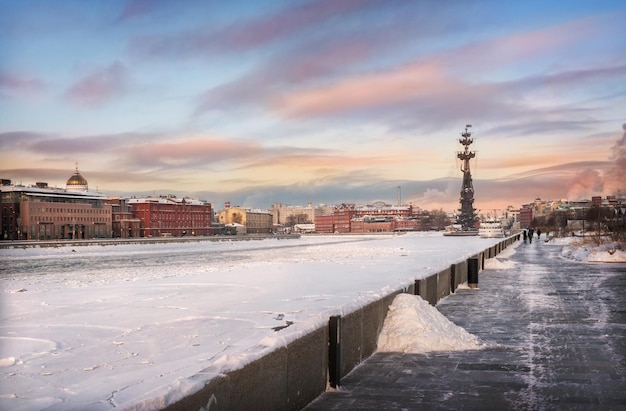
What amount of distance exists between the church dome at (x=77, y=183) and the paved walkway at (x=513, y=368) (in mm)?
174760

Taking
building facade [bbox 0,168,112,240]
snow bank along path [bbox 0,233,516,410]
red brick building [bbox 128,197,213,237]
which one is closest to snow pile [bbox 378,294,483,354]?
snow bank along path [bbox 0,233,516,410]

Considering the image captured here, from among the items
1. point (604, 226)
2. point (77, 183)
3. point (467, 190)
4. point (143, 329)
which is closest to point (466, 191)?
point (467, 190)

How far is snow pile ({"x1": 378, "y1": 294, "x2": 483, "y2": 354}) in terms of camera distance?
1034 cm

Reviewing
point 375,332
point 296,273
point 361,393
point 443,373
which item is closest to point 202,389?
point 361,393

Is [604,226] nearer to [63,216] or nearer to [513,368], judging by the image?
[513,368]

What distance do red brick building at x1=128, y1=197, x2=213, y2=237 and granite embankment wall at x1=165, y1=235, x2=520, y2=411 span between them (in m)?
170

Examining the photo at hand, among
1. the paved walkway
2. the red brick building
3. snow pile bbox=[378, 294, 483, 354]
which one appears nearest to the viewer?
the paved walkway

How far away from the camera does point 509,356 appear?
390 inches

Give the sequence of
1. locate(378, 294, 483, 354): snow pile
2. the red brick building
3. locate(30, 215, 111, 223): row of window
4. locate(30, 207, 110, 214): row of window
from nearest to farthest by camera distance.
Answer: locate(378, 294, 483, 354): snow pile < locate(30, 207, 110, 214): row of window < locate(30, 215, 111, 223): row of window < the red brick building

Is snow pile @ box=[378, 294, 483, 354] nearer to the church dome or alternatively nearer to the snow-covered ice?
the snow-covered ice

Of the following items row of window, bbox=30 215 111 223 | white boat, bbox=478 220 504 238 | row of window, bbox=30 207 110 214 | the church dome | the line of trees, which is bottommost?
white boat, bbox=478 220 504 238

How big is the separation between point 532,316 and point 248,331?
6.58m

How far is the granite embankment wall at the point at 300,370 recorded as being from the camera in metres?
5.24

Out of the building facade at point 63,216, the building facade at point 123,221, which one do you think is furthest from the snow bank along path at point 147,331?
the building facade at point 123,221
